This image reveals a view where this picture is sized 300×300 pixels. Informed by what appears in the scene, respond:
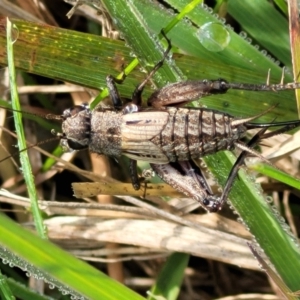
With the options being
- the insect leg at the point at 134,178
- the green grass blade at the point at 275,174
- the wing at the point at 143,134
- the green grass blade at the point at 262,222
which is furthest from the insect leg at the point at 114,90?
the green grass blade at the point at 275,174

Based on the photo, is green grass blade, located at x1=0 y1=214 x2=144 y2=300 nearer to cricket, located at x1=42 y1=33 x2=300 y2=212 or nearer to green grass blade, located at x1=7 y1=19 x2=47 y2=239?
green grass blade, located at x1=7 y1=19 x2=47 y2=239

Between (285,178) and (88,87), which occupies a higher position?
(88,87)

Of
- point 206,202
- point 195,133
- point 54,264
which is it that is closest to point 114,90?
point 195,133

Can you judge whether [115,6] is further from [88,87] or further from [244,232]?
[244,232]

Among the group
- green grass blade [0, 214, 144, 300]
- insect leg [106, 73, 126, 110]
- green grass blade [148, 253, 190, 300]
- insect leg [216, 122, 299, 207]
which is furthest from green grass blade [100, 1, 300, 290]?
green grass blade [0, 214, 144, 300]

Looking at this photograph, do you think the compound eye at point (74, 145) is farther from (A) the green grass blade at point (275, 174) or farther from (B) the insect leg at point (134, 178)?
(A) the green grass blade at point (275, 174)

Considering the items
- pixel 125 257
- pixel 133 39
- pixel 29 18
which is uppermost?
pixel 29 18

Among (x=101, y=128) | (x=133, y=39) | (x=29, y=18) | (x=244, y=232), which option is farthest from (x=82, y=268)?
(x=29, y=18)
